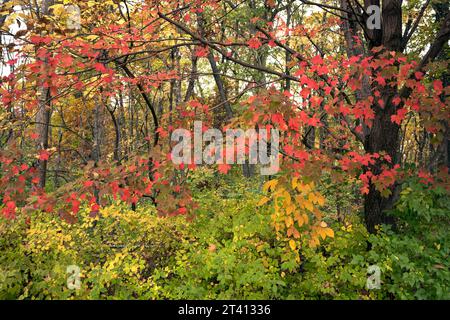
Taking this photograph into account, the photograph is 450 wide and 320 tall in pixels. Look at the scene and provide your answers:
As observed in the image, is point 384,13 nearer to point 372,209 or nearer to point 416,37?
point 372,209

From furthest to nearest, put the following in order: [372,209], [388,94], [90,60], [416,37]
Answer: [416,37] < [372,209] < [388,94] < [90,60]

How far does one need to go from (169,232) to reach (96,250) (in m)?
1.21

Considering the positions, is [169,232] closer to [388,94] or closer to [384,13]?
[388,94]

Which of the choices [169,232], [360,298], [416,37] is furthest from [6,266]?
[416,37]

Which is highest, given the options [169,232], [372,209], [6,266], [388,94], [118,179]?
[388,94]

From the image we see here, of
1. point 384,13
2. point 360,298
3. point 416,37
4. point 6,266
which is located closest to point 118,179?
point 6,266

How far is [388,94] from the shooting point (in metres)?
4.79

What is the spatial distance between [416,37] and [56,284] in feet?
41.2

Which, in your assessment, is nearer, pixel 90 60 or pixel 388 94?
pixel 90 60

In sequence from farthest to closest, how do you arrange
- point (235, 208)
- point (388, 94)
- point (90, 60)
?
point (235, 208), point (388, 94), point (90, 60)

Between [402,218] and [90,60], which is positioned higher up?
[90,60]
